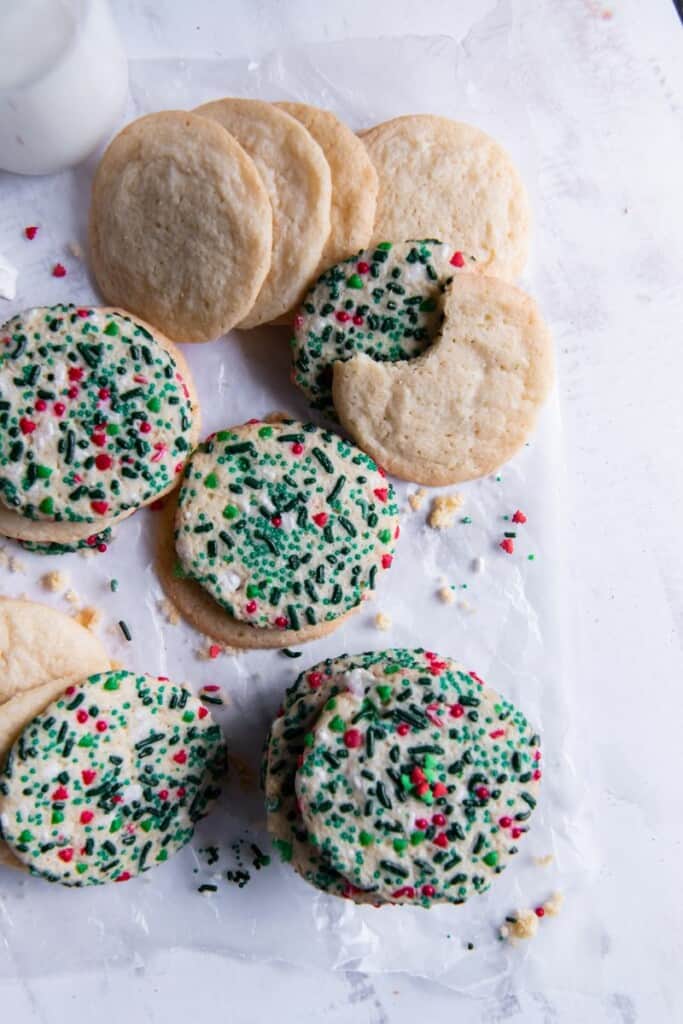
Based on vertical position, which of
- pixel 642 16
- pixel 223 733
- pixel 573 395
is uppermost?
pixel 642 16

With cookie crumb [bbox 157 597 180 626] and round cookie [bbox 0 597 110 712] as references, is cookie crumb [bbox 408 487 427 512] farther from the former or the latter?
round cookie [bbox 0 597 110 712]

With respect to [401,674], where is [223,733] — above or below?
below

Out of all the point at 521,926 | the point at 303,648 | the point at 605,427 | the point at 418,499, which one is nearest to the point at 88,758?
the point at 303,648

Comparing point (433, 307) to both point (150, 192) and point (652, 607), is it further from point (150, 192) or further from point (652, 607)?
point (652, 607)

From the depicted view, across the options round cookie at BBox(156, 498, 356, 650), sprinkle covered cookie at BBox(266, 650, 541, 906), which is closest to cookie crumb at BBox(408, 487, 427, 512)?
round cookie at BBox(156, 498, 356, 650)

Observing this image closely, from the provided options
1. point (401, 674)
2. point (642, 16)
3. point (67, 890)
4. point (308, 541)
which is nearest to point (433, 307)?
point (308, 541)

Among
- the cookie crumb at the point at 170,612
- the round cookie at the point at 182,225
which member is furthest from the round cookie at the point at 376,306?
the cookie crumb at the point at 170,612

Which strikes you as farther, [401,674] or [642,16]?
[642,16]
